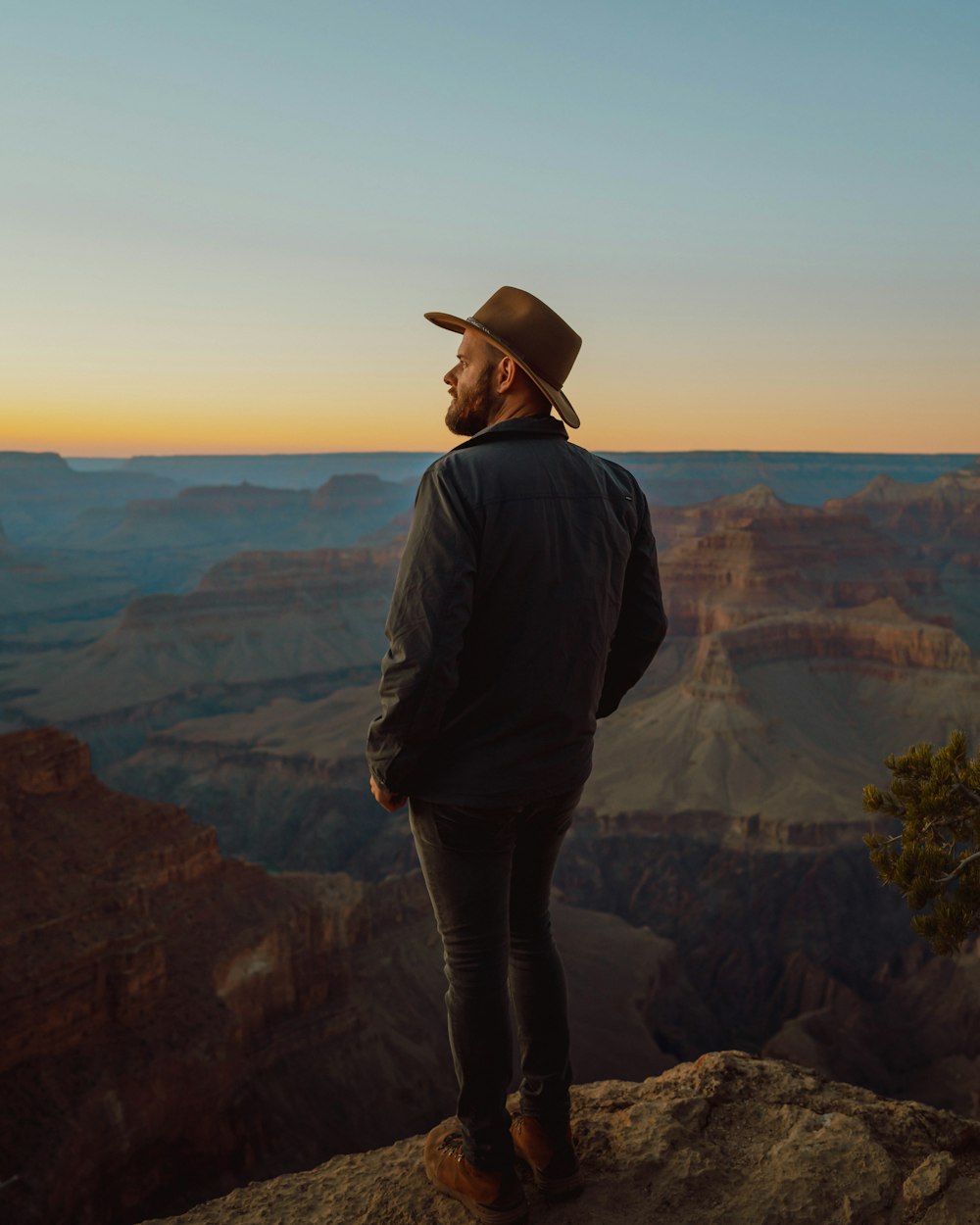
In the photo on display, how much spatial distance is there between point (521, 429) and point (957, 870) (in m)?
3.17

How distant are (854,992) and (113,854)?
89.8 ft

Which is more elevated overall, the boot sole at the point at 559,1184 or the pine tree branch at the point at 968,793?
the pine tree branch at the point at 968,793

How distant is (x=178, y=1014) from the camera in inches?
821

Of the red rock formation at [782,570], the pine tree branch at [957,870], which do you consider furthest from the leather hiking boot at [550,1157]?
the red rock formation at [782,570]

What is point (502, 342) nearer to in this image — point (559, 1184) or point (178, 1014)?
point (559, 1184)

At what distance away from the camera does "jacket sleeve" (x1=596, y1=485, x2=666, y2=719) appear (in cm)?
408

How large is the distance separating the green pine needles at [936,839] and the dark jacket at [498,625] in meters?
2.14

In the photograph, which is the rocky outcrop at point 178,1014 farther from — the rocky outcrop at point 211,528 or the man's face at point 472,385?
the rocky outcrop at point 211,528

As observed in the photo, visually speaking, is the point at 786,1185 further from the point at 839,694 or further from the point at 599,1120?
the point at 839,694

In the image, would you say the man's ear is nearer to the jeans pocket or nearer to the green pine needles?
the jeans pocket

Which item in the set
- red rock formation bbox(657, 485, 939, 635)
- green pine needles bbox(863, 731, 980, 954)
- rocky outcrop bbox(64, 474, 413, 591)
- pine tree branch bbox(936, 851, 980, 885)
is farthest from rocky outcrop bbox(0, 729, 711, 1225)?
rocky outcrop bbox(64, 474, 413, 591)

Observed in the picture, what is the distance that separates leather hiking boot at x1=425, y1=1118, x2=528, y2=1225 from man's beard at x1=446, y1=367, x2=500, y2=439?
2843mm

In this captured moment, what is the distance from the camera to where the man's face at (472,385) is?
3.87 m

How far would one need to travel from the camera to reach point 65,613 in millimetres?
124062
